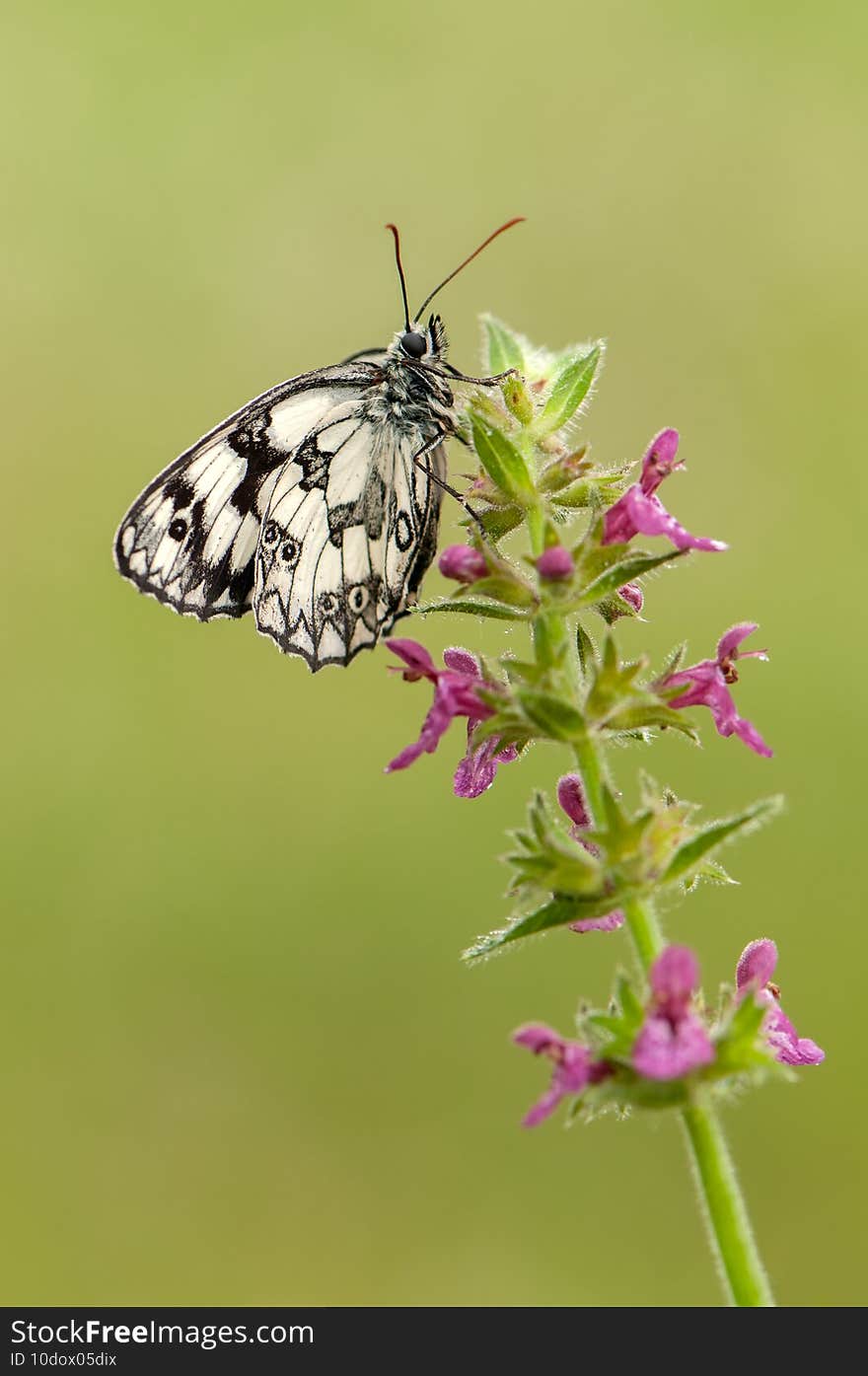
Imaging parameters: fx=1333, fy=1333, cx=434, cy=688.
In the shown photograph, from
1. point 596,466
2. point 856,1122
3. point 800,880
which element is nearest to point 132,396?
point 800,880

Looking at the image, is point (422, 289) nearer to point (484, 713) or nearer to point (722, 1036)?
point (484, 713)

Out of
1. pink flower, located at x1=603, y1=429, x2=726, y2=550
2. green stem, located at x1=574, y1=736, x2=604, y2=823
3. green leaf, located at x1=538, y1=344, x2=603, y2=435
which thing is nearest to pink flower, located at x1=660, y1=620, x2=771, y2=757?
pink flower, located at x1=603, y1=429, x2=726, y2=550

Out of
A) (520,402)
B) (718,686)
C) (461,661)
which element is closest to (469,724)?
(461,661)

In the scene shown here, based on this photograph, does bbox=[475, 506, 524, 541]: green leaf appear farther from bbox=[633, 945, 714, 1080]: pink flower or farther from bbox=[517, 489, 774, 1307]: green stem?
bbox=[633, 945, 714, 1080]: pink flower

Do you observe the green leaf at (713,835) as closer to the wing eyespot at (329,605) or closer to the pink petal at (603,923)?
the pink petal at (603,923)

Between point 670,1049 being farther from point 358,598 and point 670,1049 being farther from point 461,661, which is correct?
point 358,598
